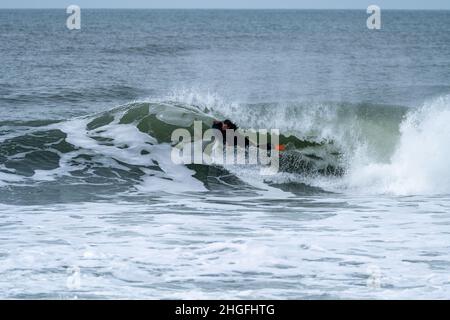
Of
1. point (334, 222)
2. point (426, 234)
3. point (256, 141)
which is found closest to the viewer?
point (426, 234)

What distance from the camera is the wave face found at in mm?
15516

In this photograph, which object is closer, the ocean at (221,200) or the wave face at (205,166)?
the ocean at (221,200)

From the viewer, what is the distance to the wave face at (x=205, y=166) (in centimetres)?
1552

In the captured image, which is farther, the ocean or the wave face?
the wave face

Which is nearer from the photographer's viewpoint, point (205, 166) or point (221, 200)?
point (221, 200)

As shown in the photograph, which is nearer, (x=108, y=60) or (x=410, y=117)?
(x=410, y=117)

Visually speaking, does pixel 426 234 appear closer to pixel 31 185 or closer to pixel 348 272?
pixel 348 272

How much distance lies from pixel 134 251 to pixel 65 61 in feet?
113

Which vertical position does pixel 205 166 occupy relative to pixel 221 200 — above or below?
above

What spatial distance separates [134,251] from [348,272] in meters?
2.82

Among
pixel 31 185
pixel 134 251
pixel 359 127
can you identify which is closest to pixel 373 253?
pixel 134 251

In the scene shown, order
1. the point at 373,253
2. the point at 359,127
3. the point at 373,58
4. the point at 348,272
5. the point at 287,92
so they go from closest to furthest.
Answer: the point at 348,272, the point at 373,253, the point at 359,127, the point at 287,92, the point at 373,58

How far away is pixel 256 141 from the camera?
60.8 ft

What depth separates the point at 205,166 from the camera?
55.2 ft
